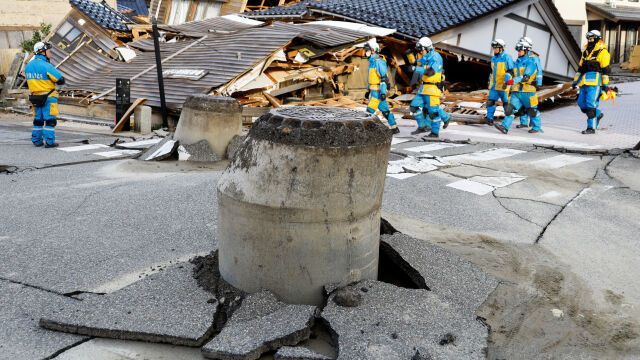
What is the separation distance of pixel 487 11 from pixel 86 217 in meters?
15.1

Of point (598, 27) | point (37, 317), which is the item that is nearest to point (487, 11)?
point (598, 27)

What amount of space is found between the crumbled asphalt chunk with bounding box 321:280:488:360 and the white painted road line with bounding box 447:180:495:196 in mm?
3385

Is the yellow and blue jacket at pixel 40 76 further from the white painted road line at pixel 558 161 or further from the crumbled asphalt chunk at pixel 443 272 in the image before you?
the white painted road line at pixel 558 161

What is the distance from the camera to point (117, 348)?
9.13ft

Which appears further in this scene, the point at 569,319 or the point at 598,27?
the point at 598,27

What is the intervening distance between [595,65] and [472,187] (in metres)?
5.74

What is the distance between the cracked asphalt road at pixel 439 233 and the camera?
3064 millimetres

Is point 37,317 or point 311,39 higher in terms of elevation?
point 311,39

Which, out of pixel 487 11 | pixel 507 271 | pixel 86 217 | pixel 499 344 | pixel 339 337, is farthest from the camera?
pixel 487 11

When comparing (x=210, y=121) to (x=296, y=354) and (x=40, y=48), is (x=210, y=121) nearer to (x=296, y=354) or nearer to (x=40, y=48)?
(x=40, y=48)

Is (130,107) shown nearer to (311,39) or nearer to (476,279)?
(311,39)

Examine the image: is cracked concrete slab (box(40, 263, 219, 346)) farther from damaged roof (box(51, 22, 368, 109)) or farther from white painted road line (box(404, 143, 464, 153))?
damaged roof (box(51, 22, 368, 109))

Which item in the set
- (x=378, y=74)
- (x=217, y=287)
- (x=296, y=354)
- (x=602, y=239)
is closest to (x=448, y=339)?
(x=296, y=354)

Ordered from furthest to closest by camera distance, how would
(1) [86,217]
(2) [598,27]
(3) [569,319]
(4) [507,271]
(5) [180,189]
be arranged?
(2) [598,27], (5) [180,189], (1) [86,217], (4) [507,271], (3) [569,319]
